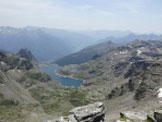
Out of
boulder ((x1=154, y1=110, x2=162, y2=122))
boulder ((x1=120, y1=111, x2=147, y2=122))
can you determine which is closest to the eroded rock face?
boulder ((x1=120, y1=111, x2=147, y2=122))

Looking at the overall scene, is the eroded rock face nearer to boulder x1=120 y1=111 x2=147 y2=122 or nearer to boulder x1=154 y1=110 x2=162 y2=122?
boulder x1=120 y1=111 x2=147 y2=122

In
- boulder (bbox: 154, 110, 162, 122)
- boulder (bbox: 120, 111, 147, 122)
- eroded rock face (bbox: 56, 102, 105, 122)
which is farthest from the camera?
eroded rock face (bbox: 56, 102, 105, 122)

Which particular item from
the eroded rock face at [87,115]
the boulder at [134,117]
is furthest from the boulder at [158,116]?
the eroded rock face at [87,115]

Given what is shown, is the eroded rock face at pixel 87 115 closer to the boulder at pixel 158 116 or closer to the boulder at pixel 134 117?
the boulder at pixel 134 117

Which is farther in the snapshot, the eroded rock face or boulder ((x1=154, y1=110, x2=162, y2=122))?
the eroded rock face

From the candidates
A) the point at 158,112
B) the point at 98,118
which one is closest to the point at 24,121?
the point at 98,118

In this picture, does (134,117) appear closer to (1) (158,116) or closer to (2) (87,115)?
(1) (158,116)

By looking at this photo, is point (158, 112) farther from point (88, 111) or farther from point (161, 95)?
point (161, 95)

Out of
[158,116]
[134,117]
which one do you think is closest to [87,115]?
[134,117]
